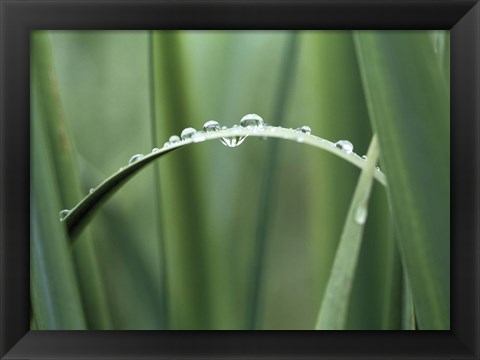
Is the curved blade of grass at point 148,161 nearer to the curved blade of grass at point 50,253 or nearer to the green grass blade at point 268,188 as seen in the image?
the curved blade of grass at point 50,253

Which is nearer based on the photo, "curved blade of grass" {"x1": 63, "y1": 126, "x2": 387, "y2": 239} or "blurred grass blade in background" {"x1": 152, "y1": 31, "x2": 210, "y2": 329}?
"curved blade of grass" {"x1": 63, "y1": 126, "x2": 387, "y2": 239}

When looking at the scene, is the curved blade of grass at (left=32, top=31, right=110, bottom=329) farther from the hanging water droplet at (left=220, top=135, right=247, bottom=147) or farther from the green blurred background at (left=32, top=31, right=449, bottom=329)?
the hanging water droplet at (left=220, top=135, right=247, bottom=147)

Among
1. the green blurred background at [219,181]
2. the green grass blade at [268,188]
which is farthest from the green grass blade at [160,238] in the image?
the green grass blade at [268,188]

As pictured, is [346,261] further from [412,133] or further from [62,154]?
[62,154]

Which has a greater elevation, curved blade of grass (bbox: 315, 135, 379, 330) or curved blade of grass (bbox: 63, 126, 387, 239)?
curved blade of grass (bbox: 63, 126, 387, 239)

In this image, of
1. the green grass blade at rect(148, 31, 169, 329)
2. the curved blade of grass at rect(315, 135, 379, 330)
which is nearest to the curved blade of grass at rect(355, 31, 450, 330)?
the curved blade of grass at rect(315, 135, 379, 330)

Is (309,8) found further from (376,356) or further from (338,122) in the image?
(376,356)
